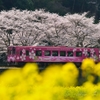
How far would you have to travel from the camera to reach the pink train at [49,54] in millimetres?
21969

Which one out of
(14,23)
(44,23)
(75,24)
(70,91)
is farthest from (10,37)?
(70,91)

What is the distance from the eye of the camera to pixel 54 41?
2508 cm

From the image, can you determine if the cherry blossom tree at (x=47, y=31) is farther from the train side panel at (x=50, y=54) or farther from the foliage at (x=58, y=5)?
the foliage at (x=58, y=5)

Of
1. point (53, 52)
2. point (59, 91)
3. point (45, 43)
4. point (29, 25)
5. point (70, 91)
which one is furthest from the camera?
point (45, 43)

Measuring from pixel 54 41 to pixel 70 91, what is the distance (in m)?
18.2

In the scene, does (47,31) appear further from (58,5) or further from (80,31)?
(58,5)

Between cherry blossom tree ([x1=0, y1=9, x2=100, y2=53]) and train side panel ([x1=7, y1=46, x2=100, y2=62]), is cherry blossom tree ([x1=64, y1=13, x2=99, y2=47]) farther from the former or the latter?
train side panel ([x1=7, y1=46, x2=100, y2=62])

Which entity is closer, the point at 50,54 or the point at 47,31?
the point at 50,54

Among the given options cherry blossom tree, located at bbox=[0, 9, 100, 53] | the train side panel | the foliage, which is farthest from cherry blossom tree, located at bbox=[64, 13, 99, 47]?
the foliage

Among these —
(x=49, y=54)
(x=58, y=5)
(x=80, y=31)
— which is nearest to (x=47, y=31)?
(x=80, y=31)

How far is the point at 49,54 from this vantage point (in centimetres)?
2233

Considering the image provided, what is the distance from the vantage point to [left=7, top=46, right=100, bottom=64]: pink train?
22.0 meters

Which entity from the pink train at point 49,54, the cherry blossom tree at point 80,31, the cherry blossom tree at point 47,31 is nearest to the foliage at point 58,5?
the cherry blossom tree at point 47,31

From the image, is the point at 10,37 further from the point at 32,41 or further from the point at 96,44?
the point at 96,44
